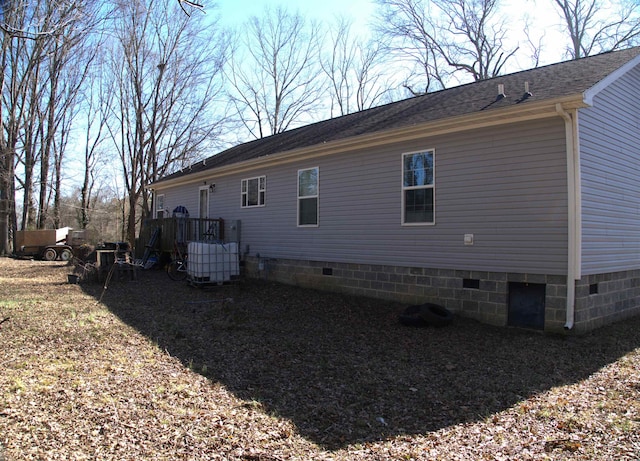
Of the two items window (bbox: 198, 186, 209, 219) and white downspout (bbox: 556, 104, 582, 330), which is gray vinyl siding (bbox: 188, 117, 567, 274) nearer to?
white downspout (bbox: 556, 104, 582, 330)

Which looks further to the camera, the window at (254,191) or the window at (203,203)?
the window at (203,203)

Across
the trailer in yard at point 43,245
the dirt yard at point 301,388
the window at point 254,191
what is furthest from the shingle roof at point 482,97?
the trailer in yard at point 43,245

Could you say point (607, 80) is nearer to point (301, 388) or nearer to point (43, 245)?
point (301, 388)

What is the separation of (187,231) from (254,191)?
7.99 feet

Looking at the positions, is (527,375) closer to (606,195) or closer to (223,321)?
(606,195)

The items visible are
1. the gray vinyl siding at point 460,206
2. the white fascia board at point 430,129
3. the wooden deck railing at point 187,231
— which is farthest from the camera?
the wooden deck railing at point 187,231

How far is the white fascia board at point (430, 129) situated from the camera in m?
6.80

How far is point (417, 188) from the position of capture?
28.3 ft

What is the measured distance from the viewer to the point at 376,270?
9.28 meters

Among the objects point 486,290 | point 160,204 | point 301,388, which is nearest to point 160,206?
point 160,204

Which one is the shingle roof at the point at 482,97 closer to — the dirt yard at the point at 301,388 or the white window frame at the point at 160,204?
the dirt yard at the point at 301,388

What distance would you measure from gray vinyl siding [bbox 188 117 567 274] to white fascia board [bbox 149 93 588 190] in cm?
15

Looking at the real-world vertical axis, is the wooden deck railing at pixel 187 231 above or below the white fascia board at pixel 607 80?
below

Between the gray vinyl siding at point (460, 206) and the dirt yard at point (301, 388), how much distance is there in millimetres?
1284
